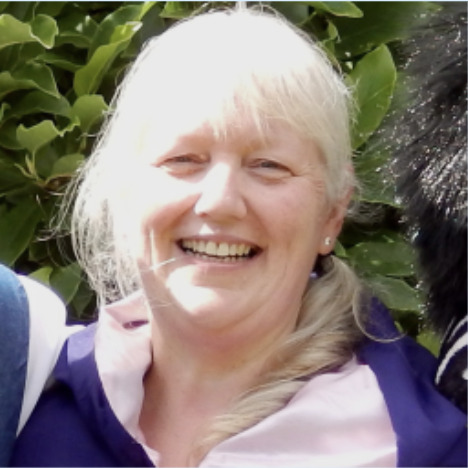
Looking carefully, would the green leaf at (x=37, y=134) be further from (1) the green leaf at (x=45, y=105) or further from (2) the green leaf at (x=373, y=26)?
(2) the green leaf at (x=373, y=26)

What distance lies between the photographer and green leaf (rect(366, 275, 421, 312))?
1.66m

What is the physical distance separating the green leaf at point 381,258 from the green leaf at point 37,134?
44 cm

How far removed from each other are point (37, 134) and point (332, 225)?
0.42m

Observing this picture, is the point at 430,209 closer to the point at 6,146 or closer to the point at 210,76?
the point at 210,76

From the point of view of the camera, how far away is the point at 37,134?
162 cm

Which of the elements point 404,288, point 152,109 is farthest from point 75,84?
point 404,288

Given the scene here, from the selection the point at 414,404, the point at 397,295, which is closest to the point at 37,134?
the point at 397,295

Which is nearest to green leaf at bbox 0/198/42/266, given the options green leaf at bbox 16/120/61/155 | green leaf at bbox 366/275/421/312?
green leaf at bbox 16/120/61/155

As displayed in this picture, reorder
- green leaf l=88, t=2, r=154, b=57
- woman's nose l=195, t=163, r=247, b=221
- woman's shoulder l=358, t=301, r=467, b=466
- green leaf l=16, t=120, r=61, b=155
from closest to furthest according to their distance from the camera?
woman's shoulder l=358, t=301, r=467, b=466 < woman's nose l=195, t=163, r=247, b=221 < green leaf l=16, t=120, r=61, b=155 < green leaf l=88, t=2, r=154, b=57

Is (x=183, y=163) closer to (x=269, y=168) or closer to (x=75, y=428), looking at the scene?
(x=269, y=168)

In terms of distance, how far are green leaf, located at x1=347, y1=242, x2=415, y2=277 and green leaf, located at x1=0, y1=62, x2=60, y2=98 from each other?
0.47m

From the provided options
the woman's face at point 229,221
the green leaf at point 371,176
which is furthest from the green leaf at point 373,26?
the woman's face at point 229,221

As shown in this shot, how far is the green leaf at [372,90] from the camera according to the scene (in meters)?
1.67

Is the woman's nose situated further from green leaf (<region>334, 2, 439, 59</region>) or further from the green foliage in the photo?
green leaf (<region>334, 2, 439, 59</region>)
